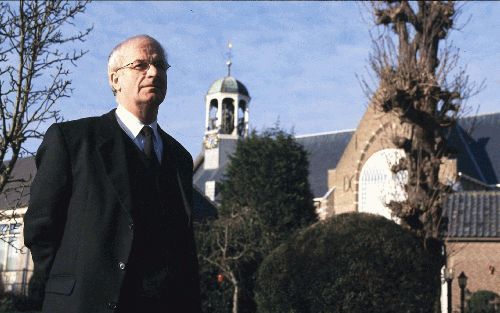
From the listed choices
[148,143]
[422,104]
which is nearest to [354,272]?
[422,104]

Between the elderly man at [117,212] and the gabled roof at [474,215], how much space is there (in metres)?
28.8

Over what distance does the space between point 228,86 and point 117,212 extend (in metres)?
55.9

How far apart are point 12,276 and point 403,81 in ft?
81.0

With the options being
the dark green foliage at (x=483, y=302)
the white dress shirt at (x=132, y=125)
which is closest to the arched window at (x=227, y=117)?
the dark green foliage at (x=483, y=302)

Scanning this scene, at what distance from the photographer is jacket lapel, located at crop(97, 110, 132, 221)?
3.74 m

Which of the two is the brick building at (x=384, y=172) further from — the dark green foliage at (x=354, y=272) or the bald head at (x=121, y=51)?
the bald head at (x=121, y=51)

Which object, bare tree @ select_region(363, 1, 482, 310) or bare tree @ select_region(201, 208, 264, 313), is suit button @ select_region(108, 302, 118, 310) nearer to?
bare tree @ select_region(363, 1, 482, 310)

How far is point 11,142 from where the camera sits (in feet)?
30.9

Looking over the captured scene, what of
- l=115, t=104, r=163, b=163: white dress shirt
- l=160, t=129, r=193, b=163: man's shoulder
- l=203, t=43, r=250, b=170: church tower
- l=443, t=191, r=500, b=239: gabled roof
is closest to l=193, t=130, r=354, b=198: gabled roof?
l=203, t=43, r=250, b=170: church tower

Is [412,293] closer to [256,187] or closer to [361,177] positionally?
[256,187]

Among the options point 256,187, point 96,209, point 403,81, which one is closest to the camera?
point 96,209

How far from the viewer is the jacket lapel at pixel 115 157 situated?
3.74 meters

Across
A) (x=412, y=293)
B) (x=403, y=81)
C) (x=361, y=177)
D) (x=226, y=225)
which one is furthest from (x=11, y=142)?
(x=361, y=177)

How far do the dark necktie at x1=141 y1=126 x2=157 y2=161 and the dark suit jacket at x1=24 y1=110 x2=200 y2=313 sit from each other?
0.48 feet
